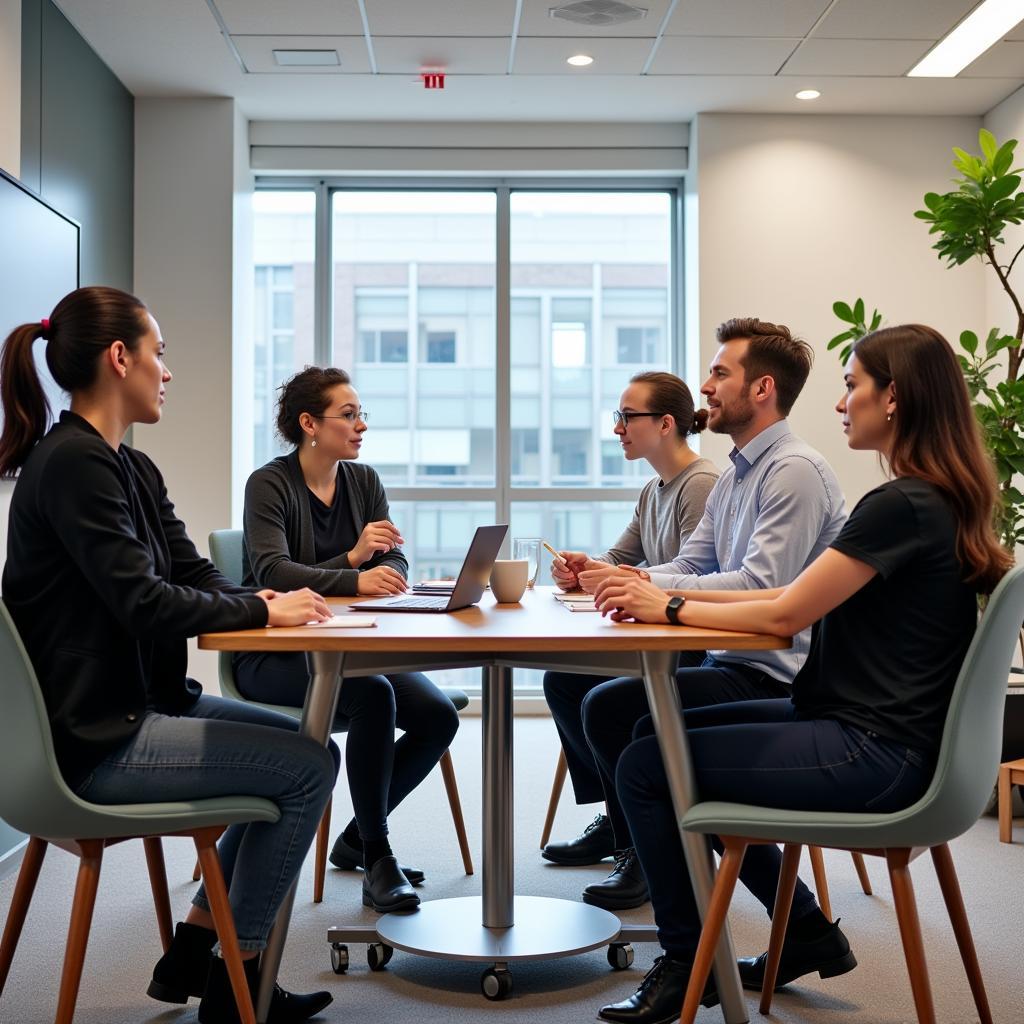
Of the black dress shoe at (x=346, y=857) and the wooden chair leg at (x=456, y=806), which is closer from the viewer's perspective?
the wooden chair leg at (x=456, y=806)

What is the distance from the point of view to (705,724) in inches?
87.0

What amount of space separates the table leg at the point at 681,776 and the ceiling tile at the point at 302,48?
3.37m

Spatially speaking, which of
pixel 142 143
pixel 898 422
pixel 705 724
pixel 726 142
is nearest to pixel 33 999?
pixel 705 724

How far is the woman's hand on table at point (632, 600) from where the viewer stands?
197 centimetres

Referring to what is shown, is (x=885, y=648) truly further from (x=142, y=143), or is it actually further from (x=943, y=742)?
(x=142, y=143)

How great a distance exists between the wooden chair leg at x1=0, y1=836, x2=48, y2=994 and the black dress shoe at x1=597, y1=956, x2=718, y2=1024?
1.01 m

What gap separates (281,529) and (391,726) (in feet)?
1.85

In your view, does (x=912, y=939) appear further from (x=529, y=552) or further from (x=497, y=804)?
(x=529, y=552)

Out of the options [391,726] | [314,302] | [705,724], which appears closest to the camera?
[705,724]

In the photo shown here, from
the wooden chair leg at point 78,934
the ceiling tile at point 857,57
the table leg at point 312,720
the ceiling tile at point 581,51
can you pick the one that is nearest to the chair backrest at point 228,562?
the table leg at point 312,720

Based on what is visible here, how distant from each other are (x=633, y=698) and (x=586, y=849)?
2.67ft

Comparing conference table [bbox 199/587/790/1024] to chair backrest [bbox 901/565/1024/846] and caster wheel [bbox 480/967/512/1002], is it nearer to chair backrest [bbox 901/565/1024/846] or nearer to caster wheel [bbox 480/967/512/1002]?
caster wheel [bbox 480/967/512/1002]

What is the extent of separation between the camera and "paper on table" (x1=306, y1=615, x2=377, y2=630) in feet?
6.20

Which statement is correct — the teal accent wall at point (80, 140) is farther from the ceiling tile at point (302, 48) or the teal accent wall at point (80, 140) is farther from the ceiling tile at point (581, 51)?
the ceiling tile at point (581, 51)
